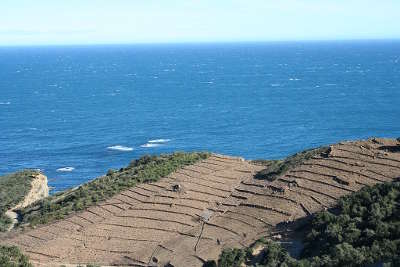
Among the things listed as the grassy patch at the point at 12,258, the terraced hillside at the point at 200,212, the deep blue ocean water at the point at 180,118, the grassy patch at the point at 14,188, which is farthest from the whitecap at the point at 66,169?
the grassy patch at the point at 12,258

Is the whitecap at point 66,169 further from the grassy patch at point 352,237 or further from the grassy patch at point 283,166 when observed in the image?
the grassy patch at point 352,237

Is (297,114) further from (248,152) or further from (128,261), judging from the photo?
(128,261)

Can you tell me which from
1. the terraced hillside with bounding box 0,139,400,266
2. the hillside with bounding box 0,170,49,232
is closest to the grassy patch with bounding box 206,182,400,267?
the terraced hillside with bounding box 0,139,400,266

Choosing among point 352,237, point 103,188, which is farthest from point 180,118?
point 352,237

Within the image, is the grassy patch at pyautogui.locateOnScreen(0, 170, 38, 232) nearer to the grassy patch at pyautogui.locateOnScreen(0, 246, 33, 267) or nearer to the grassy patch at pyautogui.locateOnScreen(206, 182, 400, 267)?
the grassy patch at pyautogui.locateOnScreen(0, 246, 33, 267)

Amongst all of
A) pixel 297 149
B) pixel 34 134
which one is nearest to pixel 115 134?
pixel 34 134

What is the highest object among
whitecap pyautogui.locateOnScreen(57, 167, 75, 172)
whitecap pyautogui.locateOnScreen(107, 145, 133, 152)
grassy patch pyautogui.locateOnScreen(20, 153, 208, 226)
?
grassy patch pyautogui.locateOnScreen(20, 153, 208, 226)
